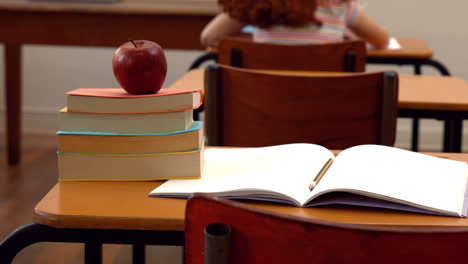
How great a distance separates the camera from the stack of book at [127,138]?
927 millimetres

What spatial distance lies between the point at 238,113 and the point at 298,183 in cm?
73

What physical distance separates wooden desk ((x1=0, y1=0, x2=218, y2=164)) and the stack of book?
232cm

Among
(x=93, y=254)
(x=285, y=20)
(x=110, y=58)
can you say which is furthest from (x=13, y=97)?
(x=93, y=254)

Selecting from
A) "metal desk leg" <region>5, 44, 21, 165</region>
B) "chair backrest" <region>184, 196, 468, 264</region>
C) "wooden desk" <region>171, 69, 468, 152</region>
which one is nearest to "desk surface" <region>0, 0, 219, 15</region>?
"metal desk leg" <region>5, 44, 21, 165</region>

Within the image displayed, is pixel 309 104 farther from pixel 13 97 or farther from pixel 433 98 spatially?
pixel 13 97

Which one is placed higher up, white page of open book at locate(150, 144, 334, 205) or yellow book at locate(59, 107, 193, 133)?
yellow book at locate(59, 107, 193, 133)

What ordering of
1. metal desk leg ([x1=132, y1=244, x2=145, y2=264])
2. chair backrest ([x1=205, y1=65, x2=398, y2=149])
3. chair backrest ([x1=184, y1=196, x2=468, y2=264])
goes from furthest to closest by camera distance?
metal desk leg ([x1=132, y1=244, x2=145, y2=264]), chair backrest ([x1=205, y1=65, x2=398, y2=149]), chair backrest ([x1=184, y1=196, x2=468, y2=264])

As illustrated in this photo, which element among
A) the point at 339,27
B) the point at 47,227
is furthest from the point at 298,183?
the point at 339,27

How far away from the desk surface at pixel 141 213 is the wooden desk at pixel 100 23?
2421 millimetres

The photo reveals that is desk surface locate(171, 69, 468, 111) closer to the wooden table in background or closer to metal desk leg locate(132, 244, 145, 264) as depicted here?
metal desk leg locate(132, 244, 145, 264)

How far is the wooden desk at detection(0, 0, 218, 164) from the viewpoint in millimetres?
3256

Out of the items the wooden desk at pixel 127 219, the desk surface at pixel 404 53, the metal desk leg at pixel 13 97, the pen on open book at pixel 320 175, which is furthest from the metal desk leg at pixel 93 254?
the metal desk leg at pixel 13 97

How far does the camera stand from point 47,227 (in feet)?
2.72

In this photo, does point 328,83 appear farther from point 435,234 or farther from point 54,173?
point 54,173
